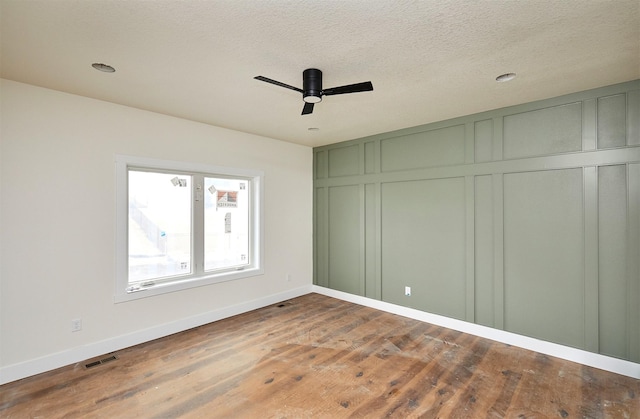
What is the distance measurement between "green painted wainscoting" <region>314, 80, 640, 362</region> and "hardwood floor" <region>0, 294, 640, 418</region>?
0.47 meters

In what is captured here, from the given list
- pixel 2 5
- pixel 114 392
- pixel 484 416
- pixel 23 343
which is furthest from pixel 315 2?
pixel 23 343

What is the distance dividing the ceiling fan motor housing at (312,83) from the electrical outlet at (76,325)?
3.22m

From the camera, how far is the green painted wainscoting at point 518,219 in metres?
2.81

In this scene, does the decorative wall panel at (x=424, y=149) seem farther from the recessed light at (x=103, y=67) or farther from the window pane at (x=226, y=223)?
the recessed light at (x=103, y=67)

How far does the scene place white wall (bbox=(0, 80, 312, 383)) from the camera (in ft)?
8.89

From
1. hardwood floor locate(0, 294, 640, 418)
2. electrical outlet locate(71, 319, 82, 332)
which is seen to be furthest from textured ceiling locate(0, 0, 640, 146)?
hardwood floor locate(0, 294, 640, 418)

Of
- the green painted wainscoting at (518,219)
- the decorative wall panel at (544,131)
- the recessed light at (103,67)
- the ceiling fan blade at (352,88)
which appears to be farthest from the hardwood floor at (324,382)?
the recessed light at (103,67)

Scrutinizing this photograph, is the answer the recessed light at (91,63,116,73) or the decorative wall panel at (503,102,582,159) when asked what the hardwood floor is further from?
the recessed light at (91,63,116,73)

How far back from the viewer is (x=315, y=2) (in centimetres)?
169

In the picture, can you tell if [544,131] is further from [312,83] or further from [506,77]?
[312,83]

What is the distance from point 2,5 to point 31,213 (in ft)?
6.20

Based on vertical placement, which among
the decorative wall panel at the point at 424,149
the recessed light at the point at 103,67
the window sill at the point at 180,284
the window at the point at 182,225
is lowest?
the window sill at the point at 180,284

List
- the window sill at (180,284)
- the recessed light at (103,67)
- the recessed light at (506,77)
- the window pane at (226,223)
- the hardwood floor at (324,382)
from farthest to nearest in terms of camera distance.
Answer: the window pane at (226,223) < the window sill at (180,284) < the recessed light at (506,77) < the recessed light at (103,67) < the hardwood floor at (324,382)

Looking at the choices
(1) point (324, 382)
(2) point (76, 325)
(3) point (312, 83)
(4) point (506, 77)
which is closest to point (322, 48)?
(3) point (312, 83)
